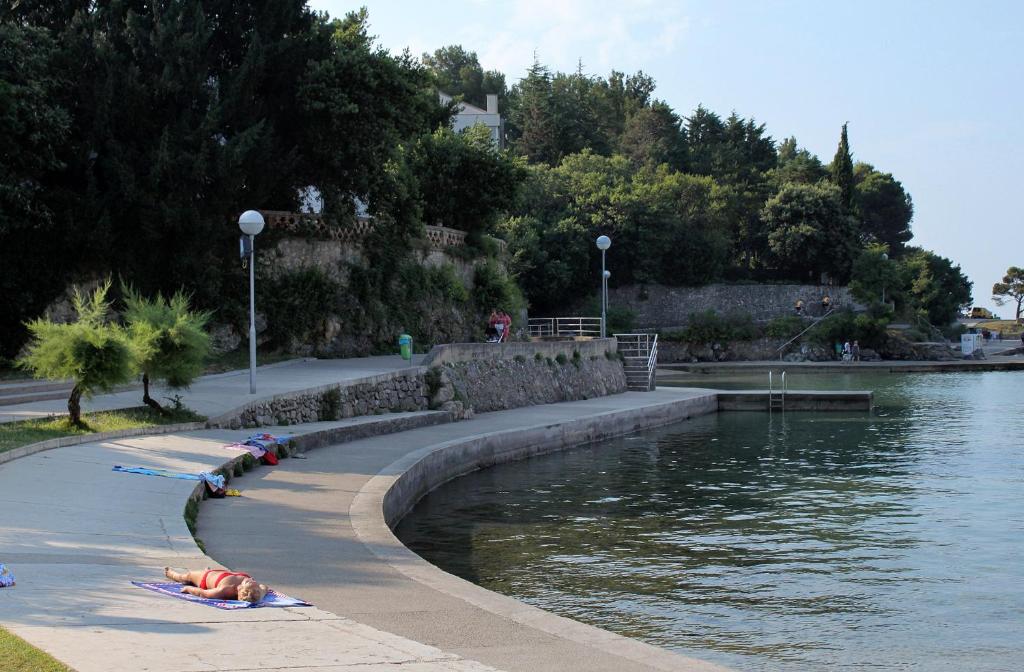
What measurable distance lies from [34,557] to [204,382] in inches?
622

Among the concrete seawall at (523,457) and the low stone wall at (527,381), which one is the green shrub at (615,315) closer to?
the low stone wall at (527,381)

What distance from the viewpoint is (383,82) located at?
3094 centimetres

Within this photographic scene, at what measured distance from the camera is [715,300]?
70.9 metres

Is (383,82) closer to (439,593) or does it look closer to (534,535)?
(534,535)

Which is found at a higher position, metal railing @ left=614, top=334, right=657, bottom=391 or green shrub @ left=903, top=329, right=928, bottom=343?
green shrub @ left=903, top=329, right=928, bottom=343

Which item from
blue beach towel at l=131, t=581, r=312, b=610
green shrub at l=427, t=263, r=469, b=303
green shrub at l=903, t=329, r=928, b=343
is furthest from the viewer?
green shrub at l=903, t=329, r=928, b=343

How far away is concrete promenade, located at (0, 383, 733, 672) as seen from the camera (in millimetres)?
6906

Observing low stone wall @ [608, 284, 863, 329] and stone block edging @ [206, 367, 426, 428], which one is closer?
stone block edging @ [206, 367, 426, 428]

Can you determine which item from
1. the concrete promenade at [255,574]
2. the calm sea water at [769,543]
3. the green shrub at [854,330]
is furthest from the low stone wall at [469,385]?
the green shrub at [854,330]

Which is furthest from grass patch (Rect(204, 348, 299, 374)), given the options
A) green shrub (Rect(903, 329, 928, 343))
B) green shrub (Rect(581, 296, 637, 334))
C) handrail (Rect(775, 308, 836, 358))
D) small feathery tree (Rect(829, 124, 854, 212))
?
small feathery tree (Rect(829, 124, 854, 212))

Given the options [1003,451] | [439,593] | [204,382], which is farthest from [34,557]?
[1003,451]

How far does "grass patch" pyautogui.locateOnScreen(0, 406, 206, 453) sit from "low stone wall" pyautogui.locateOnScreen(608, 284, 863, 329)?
52844mm

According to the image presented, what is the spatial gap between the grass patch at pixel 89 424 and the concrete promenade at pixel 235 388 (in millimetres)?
541

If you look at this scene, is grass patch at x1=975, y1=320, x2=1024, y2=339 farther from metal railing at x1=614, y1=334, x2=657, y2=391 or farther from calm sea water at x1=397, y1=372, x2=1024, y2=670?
calm sea water at x1=397, y1=372, x2=1024, y2=670
